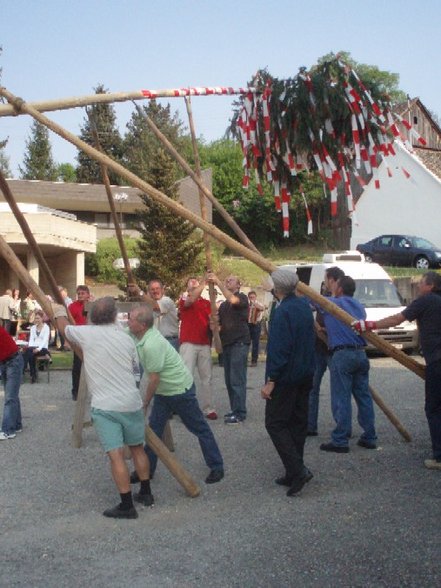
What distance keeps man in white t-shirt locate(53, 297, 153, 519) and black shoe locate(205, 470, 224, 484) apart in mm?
1160

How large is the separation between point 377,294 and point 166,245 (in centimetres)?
1637

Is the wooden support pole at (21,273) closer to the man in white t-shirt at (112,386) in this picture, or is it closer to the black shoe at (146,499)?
the man in white t-shirt at (112,386)

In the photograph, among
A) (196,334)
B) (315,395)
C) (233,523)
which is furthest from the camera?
(196,334)

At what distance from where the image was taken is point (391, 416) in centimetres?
879

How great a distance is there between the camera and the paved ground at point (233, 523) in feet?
16.3

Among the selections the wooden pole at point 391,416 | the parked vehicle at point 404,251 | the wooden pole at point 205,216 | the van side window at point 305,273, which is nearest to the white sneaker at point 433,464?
the wooden pole at point 391,416

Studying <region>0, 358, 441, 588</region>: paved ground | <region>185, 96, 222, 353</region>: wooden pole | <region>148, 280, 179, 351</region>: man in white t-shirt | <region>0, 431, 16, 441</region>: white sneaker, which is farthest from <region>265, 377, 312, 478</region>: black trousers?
<region>0, 431, 16, 441</region>: white sneaker

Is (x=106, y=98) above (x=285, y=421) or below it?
above

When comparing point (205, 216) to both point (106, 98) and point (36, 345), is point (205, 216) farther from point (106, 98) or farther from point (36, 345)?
point (36, 345)

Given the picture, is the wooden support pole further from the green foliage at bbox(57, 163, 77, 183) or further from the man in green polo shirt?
the green foliage at bbox(57, 163, 77, 183)

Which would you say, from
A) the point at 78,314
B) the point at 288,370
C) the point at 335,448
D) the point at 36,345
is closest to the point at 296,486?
the point at 288,370

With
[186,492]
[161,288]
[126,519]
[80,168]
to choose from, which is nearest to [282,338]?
[186,492]

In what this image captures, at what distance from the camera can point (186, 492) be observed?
688cm

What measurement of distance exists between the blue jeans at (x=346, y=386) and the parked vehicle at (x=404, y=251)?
25972 millimetres
